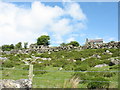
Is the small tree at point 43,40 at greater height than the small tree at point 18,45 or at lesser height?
greater

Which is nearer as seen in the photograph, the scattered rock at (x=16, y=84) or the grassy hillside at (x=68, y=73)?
the scattered rock at (x=16, y=84)

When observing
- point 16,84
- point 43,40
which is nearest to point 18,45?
point 43,40

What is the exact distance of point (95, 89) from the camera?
34.9ft

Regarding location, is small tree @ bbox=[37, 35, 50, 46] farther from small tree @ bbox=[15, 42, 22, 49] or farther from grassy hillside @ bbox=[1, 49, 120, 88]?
grassy hillside @ bbox=[1, 49, 120, 88]

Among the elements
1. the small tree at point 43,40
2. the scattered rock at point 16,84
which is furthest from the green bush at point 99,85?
the small tree at point 43,40

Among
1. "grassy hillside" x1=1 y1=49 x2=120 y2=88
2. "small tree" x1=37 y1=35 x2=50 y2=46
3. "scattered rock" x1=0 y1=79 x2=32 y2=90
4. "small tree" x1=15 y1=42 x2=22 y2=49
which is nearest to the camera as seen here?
"scattered rock" x1=0 y1=79 x2=32 y2=90

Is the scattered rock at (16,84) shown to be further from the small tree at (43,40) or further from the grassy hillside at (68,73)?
the small tree at (43,40)

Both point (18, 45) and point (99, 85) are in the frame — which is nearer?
point (99, 85)

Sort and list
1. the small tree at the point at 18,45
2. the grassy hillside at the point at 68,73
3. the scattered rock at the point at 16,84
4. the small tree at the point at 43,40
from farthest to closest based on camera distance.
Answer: the small tree at the point at 43,40, the small tree at the point at 18,45, the grassy hillside at the point at 68,73, the scattered rock at the point at 16,84

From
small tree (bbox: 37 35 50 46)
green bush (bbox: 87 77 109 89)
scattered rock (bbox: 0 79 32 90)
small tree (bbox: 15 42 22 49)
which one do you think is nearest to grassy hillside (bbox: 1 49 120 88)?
green bush (bbox: 87 77 109 89)

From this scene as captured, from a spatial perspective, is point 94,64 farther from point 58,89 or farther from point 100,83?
point 58,89

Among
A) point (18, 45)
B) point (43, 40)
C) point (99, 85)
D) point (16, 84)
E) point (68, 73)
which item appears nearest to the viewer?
point (16, 84)

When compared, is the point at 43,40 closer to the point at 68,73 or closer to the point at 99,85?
the point at 68,73

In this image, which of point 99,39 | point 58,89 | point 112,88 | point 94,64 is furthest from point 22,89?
point 99,39
